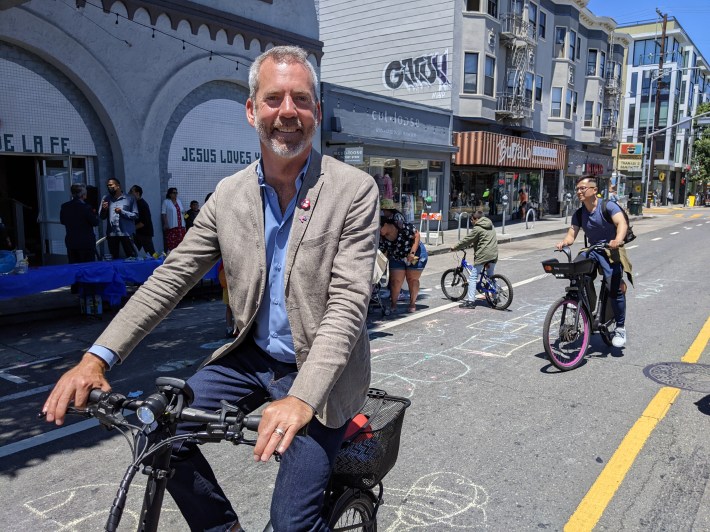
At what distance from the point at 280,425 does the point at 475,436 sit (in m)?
3.06

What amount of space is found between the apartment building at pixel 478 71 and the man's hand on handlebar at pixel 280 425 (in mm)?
23420

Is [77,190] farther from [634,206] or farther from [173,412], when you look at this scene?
[634,206]

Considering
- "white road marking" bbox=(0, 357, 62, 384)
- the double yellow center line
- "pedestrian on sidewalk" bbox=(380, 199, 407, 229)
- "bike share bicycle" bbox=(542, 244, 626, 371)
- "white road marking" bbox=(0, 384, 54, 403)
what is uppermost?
"pedestrian on sidewalk" bbox=(380, 199, 407, 229)

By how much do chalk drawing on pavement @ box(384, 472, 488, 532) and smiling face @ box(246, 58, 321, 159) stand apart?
88.3 inches

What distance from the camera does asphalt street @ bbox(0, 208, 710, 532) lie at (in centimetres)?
335

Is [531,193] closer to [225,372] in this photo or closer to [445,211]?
[445,211]

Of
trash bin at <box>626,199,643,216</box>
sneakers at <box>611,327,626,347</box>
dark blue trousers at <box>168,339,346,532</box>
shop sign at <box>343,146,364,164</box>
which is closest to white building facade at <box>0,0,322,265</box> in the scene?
shop sign at <box>343,146,364,164</box>

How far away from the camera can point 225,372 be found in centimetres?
221

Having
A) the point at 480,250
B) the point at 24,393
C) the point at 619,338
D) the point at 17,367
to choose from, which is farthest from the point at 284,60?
the point at 480,250

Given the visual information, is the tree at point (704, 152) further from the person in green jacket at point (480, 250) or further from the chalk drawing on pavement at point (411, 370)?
the chalk drawing on pavement at point (411, 370)

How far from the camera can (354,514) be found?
7.73 ft

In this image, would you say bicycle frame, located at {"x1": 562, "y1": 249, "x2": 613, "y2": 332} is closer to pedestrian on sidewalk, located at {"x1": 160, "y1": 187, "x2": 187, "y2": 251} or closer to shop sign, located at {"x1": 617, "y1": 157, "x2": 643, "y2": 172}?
pedestrian on sidewalk, located at {"x1": 160, "y1": 187, "x2": 187, "y2": 251}

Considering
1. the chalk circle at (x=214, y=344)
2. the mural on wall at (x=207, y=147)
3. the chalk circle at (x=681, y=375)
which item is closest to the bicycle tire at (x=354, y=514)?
the chalk circle at (x=681, y=375)

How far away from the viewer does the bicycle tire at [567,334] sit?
5926mm
